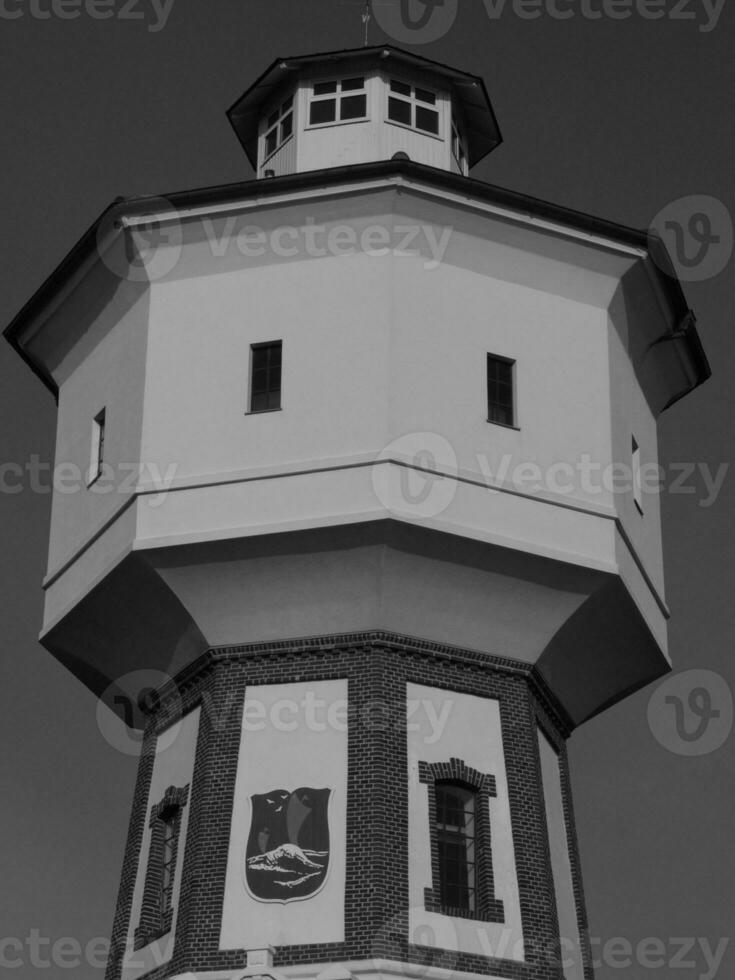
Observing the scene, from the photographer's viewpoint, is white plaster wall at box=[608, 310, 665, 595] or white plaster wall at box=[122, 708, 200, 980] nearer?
white plaster wall at box=[122, 708, 200, 980]

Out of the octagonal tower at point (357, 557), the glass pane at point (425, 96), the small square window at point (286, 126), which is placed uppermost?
the glass pane at point (425, 96)

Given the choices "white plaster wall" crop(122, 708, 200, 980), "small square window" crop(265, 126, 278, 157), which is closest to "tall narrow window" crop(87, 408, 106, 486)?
"white plaster wall" crop(122, 708, 200, 980)

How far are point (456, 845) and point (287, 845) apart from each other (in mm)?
2183

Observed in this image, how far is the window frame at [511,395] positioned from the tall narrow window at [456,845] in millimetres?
4753

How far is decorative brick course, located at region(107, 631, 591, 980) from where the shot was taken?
23719 mm

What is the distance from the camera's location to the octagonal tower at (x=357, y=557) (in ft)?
79.9

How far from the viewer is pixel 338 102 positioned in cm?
3005

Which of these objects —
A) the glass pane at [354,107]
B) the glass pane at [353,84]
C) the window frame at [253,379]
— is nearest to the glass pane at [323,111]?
the glass pane at [354,107]

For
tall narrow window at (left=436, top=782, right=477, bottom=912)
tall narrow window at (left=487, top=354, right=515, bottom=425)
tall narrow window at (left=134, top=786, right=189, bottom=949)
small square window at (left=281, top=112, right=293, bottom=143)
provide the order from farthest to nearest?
small square window at (left=281, top=112, right=293, bottom=143), tall narrow window at (left=487, top=354, right=515, bottom=425), tall narrow window at (left=134, top=786, right=189, bottom=949), tall narrow window at (left=436, top=782, right=477, bottom=912)

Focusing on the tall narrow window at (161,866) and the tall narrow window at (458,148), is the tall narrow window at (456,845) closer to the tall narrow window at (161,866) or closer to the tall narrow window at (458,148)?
the tall narrow window at (161,866)

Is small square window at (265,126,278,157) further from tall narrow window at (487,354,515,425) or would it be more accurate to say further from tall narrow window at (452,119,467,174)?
tall narrow window at (487,354,515,425)

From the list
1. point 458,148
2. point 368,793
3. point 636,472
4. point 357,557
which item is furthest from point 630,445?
point 458,148

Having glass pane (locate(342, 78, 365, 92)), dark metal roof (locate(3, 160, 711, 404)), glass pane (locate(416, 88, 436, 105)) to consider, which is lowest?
dark metal roof (locate(3, 160, 711, 404))

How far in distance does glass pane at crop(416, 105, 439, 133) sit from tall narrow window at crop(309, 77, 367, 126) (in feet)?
2.98
